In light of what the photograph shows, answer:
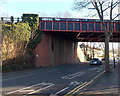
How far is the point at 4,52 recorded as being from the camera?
26734 mm

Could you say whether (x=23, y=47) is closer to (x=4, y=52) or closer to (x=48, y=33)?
(x=4, y=52)

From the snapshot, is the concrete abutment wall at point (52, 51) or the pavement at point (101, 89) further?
the concrete abutment wall at point (52, 51)

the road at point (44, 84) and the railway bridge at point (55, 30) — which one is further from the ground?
the railway bridge at point (55, 30)

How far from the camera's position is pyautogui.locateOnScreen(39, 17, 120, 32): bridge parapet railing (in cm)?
3722

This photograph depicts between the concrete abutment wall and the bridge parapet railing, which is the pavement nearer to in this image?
the concrete abutment wall

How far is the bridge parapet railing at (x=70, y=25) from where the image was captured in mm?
37219

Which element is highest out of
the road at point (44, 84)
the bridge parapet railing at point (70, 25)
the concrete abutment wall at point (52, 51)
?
the bridge parapet railing at point (70, 25)

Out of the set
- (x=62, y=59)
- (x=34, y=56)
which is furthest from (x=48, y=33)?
(x=62, y=59)

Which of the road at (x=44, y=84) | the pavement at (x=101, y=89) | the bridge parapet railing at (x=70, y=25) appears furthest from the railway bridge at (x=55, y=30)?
the pavement at (x=101, y=89)

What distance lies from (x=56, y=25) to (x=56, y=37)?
22.3 feet

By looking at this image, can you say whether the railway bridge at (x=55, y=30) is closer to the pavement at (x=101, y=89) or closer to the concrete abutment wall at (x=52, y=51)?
the concrete abutment wall at (x=52, y=51)

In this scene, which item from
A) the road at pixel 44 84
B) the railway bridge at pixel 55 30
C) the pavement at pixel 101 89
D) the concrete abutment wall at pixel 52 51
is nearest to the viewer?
the pavement at pixel 101 89

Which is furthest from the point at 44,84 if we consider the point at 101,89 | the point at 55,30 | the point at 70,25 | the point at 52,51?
the point at 52,51

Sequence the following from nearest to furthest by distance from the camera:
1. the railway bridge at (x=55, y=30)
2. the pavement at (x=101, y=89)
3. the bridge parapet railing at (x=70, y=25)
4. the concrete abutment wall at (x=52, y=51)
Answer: the pavement at (x=101, y=89) < the concrete abutment wall at (x=52, y=51) < the railway bridge at (x=55, y=30) < the bridge parapet railing at (x=70, y=25)
